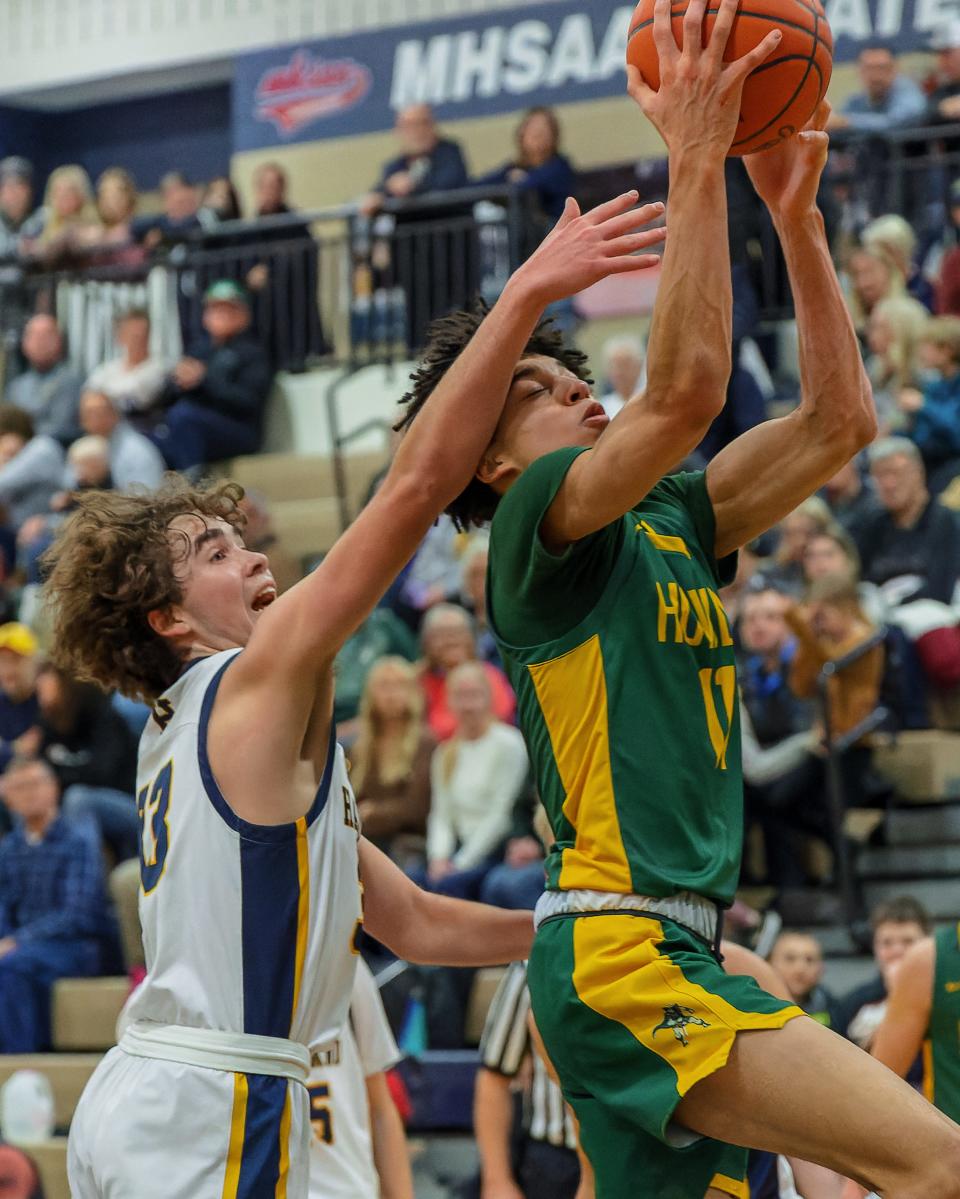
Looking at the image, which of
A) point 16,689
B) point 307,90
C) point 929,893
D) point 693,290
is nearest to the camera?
point 693,290

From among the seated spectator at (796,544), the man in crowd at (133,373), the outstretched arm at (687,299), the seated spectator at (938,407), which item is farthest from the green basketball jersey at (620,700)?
the man in crowd at (133,373)

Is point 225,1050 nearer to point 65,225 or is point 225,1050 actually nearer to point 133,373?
point 133,373

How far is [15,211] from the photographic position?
1516 cm

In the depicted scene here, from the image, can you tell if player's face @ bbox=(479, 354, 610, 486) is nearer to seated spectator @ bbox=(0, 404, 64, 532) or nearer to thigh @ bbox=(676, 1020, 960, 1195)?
thigh @ bbox=(676, 1020, 960, 1195)

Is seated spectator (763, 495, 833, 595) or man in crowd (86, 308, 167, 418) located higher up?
man in crowd (86, 308, 167, 418)

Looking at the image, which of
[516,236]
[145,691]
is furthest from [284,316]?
[145,691]

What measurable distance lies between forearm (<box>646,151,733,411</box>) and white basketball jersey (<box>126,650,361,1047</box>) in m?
0.85

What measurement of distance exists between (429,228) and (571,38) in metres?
2.37

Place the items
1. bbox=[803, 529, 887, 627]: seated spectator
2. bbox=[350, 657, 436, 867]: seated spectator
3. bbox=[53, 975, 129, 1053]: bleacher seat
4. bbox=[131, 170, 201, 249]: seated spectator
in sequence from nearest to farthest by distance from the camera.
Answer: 1. bbox=[803, 529, 887, 627]: seated spectator
2. bbox=[350, 657, 436, 867]: seated spectator
3. bbox=[53, 975, 129, 1053]: bleacher seat
4. bbox=[131, 170, 201, 249]: seated spectator

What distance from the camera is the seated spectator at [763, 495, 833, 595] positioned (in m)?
8.71

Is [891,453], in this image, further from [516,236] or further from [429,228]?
[429,228]

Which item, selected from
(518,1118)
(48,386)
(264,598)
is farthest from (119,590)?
(48,386)

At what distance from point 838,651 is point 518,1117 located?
262cm

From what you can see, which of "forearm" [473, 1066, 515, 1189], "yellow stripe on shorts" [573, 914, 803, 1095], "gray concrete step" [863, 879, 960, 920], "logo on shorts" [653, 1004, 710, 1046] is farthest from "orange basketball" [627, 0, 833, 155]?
"gray concrete step" [863, 879, 960, 920]
